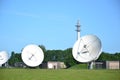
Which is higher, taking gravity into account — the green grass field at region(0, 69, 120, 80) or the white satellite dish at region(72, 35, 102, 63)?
the white satellite dish at region(72, 35, 102, 63)

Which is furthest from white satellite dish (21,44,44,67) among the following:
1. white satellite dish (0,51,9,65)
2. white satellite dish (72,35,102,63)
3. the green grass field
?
the green grass field

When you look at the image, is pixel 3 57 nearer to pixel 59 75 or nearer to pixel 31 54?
pixel 31 54

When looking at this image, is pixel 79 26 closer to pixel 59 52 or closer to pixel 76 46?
pixel 76 46

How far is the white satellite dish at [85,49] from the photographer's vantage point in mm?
49781

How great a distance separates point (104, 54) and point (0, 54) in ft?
118

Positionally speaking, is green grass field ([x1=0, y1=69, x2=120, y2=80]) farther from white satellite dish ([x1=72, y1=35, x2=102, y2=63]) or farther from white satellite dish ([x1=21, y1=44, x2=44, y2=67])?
white satellite dish ([x1=21, y1=44, x2=44, y2=67])

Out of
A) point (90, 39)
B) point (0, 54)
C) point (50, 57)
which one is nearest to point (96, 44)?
point (90, 39)

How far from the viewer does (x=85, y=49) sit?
168ft

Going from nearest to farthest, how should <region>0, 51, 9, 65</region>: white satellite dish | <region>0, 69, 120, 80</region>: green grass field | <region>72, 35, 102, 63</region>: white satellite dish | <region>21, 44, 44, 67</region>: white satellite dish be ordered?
<region>0, 69, 120, 80</region>: green grass field < <region>72, 35, 102, 63</region>: white satellite dish < <region>21, 44, 44, 67</region>: white satellite dish < <region>0, 51, 9, 65</region>: white satellite dish

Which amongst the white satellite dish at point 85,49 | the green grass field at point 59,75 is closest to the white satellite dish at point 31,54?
the white satellite dish at point 85,49

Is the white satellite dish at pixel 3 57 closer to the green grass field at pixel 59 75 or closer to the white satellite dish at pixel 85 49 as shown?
the white satellite dish at pixel 85 49

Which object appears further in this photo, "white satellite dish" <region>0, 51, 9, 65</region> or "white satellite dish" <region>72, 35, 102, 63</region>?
"white satellite dish" <region>0, 51, 9, 65</region>

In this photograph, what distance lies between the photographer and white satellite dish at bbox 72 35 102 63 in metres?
49.8

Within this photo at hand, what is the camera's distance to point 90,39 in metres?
49.7
